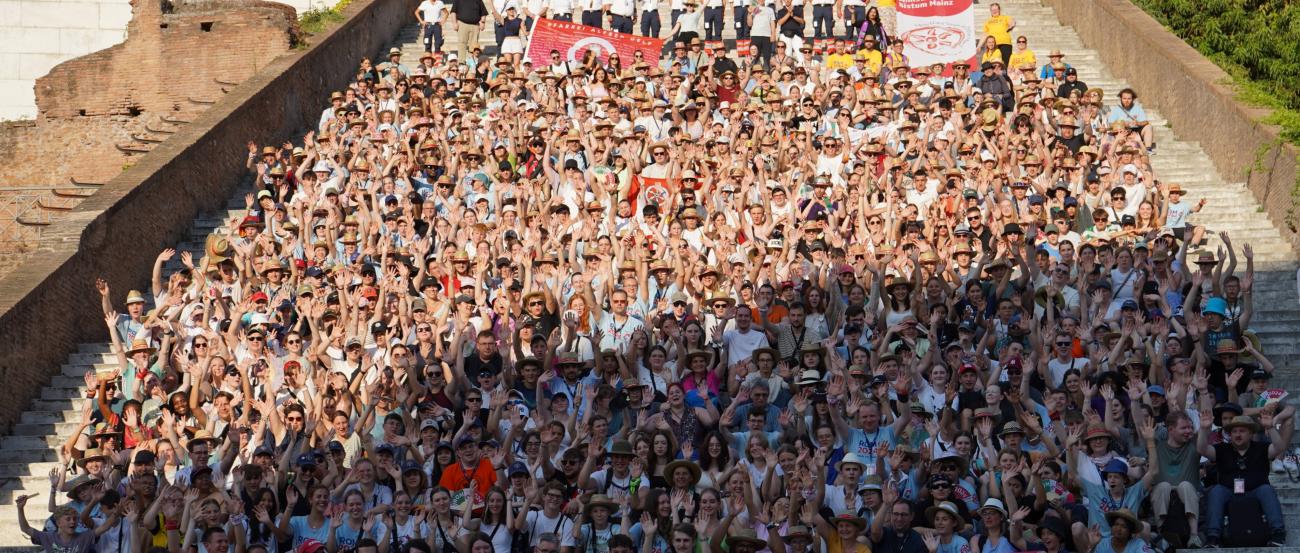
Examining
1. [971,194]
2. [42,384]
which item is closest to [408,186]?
[42,384]

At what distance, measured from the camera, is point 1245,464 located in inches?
581

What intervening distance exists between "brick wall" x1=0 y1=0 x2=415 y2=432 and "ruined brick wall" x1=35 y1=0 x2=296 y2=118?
2242mm

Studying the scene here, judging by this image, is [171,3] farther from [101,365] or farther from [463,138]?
[101,365]

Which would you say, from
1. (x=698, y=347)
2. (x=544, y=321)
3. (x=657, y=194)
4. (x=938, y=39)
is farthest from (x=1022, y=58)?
(x=698, y=347)

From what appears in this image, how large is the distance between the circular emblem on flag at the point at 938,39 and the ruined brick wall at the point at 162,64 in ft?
31.6

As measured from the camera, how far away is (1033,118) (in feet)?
73.2

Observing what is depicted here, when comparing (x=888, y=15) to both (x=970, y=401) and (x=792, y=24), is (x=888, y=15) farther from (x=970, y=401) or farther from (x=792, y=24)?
(x=970, y=401)

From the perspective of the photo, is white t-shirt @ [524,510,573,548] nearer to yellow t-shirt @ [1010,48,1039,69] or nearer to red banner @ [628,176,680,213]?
red banner @ [628,176,680,213]

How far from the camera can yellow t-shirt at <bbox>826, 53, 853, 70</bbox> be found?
2570cm

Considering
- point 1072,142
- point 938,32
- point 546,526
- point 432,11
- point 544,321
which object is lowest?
point 546,526

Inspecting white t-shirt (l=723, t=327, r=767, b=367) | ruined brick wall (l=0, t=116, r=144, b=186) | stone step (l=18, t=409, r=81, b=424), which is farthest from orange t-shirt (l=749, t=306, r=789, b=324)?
ruined brick wall (l=0, t=116, r=144, b=186)

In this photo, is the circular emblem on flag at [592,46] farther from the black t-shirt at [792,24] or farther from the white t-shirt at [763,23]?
A: the black t-shirt at [792,24]

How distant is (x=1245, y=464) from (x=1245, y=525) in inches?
18.8

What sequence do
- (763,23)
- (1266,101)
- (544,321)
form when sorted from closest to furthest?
(544,321) → (1266,101) → (763,23)
